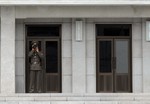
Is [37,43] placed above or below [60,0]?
below

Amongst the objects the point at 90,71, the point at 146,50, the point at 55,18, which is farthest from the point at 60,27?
the point at 146,50

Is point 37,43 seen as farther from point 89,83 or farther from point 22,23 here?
point 89,83

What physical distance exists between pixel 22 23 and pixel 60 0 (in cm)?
250

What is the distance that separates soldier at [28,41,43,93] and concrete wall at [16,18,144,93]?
1.30 feet

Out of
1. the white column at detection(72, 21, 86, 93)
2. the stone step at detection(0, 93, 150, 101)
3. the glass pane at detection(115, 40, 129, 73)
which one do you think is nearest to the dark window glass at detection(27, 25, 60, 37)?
the white column at detection(72, 21, 86, 93)

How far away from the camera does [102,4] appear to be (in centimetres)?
2253

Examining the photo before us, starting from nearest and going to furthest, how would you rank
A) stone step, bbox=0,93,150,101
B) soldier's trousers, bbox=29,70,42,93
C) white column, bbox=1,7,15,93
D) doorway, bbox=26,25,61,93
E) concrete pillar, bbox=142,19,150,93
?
stone step, bbox=0,93,150,101 → white column, bbox=1,7,15,93 → concrete pillar, bbox=142,19,150,93 → soldier's trousers, bbox=29,70,42,93 → doorway, bbox=26,25,61,93

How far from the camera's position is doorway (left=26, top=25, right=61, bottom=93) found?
79.2ft

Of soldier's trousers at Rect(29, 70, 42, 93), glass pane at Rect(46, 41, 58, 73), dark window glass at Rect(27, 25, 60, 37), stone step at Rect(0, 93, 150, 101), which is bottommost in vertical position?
stone step at Rect(0, 93, 150, 101)

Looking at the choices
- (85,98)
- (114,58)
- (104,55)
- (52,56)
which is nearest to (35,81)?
(52,56)

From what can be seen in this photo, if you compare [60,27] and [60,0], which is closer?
[60,0]

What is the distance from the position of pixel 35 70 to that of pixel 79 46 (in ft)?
7.51

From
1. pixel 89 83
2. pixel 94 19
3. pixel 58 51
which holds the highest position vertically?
pixel 94 19

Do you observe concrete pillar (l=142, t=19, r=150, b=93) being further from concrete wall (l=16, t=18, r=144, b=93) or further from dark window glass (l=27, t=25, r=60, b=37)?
dark window glass (l=27, t=25, r=60, b=37)
